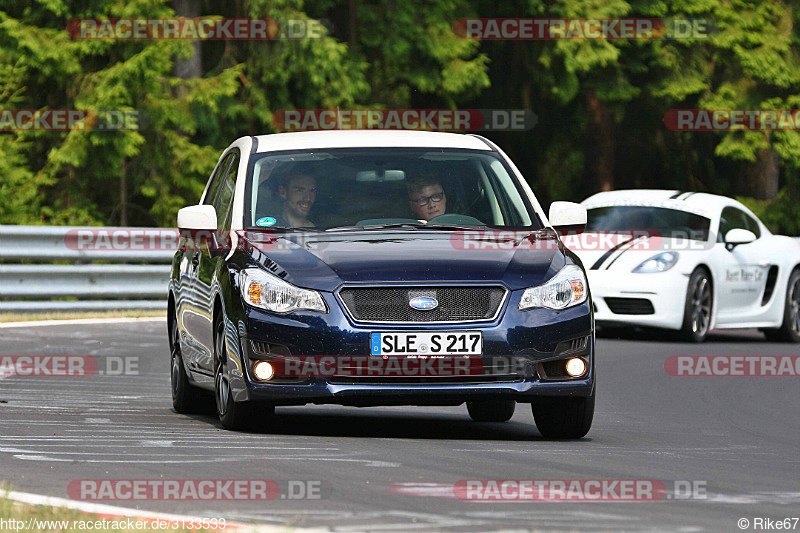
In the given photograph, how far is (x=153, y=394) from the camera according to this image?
1241cm

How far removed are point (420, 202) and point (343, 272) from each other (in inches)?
50.0

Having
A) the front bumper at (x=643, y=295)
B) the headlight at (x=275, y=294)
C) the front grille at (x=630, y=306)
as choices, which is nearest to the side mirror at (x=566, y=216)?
the headlight at (x=275, y=294)

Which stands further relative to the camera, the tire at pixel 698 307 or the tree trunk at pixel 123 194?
the tree trunk at pixel 123 194

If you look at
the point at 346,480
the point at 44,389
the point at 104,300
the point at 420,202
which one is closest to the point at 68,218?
the point at 104,300

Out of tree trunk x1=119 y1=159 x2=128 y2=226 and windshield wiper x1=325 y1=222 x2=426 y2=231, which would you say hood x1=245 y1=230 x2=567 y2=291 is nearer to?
windshield wiper x1=325 y1=222 x2=426 y2=231

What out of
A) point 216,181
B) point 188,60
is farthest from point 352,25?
point 216,181

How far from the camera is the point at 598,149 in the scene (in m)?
34.3

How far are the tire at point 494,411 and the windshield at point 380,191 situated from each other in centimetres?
123

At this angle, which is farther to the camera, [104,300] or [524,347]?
[104,300]

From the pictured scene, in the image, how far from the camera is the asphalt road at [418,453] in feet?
21.6

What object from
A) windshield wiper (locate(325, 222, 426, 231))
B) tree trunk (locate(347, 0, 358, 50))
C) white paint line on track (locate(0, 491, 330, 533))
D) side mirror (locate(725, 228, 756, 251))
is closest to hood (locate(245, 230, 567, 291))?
windshield wiper (locate(325, 222, 426, 231))

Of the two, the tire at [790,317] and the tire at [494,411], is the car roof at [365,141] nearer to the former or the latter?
the tire at [494,411]

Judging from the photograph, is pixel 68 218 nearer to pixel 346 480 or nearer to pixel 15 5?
pixel 15 5

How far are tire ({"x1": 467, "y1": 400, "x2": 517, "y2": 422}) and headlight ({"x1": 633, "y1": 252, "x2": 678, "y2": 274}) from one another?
7.54 metres
